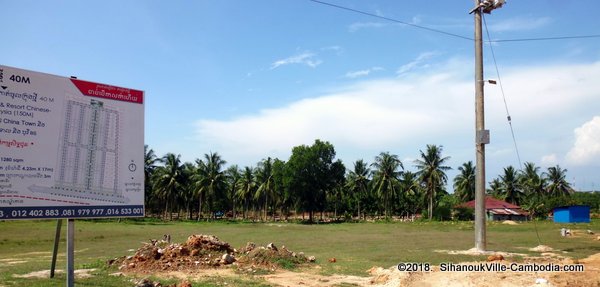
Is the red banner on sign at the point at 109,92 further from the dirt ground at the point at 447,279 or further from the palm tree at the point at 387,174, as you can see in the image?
the palm tree at the point at 387,174

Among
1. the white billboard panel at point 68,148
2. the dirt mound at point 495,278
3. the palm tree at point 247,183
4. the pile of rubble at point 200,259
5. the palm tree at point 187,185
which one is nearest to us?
the white billboard panel at point 68,148

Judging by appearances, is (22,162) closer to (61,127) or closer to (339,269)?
(61,127)

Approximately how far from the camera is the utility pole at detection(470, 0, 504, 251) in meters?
17.5

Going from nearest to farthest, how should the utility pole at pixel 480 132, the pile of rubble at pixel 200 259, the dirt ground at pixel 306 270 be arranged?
the dirt ground at pixel 306 270 < the pile of rubble at pixel 200 259 < the utility pole at pixel 480 132

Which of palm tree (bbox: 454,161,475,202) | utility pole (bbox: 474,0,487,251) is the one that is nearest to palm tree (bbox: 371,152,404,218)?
palm tree (bbox: 454,161,475,202)

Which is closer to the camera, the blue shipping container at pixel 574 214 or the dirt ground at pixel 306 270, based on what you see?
the dirt ground at pixel 306 270

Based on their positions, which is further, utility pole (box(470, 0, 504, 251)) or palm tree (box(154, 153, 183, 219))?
palm tree (box(154, 153, 183, 219))

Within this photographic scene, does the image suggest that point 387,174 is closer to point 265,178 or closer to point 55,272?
point 265,178

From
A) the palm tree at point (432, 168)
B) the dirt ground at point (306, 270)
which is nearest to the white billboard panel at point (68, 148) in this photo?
the dirt ground at point (306, 270)

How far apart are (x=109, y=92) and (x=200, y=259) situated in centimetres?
817

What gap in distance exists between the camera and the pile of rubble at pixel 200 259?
13.0 meters

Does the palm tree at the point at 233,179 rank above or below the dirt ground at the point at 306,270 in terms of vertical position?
above

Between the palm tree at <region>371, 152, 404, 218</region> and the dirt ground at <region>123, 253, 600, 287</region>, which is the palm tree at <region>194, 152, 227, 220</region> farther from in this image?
the dirt ground at <region>123, 253, 600, 287</region>

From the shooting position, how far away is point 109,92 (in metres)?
6.89
